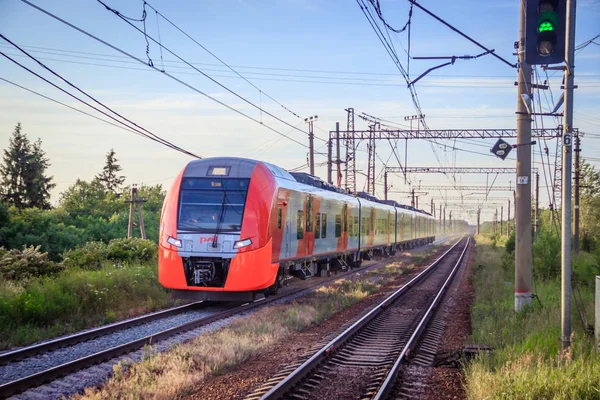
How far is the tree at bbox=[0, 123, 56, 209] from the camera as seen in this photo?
200ft

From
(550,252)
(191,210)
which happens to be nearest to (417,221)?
(550,252)


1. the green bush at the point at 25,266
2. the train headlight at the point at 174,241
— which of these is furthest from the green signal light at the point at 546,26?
the green bush at the point at 25,266

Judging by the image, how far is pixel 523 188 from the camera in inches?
503

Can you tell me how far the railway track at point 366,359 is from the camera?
7.30 metres

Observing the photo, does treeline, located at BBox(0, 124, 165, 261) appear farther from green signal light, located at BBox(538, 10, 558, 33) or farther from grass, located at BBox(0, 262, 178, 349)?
green signal light, located at BBox(538, 10, 558, 33)

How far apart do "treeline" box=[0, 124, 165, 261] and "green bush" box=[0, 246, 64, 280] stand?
1507 centimetres

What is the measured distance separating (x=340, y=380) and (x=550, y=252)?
1573 cm

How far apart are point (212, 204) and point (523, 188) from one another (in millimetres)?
6665

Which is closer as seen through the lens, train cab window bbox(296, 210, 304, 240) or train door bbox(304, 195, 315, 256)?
train cab window bbox(296, 210, 304, 240)

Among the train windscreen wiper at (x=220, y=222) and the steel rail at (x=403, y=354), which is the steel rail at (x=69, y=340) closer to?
the train windscreen wiper at (x=220, y=222)

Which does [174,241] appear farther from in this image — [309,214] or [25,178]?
[25,178]

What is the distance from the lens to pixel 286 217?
610 inches

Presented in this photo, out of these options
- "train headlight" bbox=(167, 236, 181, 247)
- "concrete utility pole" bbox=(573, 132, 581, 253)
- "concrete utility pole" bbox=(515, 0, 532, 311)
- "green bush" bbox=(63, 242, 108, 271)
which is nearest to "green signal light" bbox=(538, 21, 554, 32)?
"concrete utility pole" bbox=(515, 0, 532, 311)

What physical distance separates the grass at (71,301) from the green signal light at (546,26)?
29.4 feet
